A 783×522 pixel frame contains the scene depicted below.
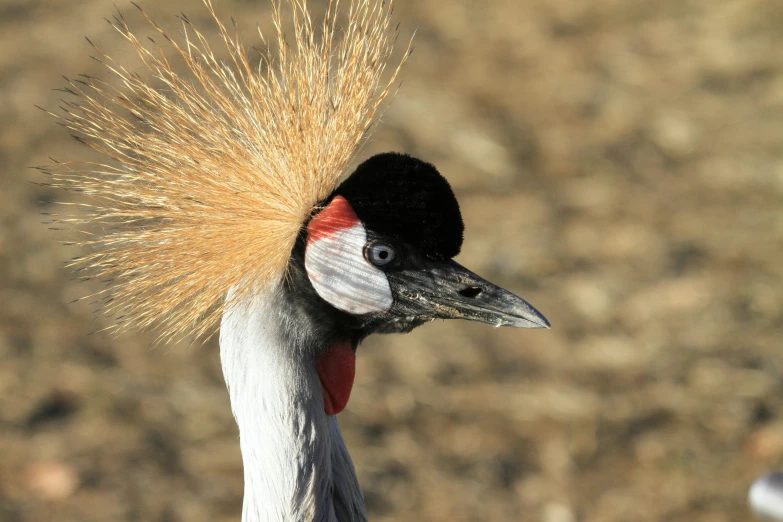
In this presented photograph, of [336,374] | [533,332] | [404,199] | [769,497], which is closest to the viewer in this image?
[769,497]

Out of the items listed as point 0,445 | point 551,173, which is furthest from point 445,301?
point 551,173

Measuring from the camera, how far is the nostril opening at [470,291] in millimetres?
1503

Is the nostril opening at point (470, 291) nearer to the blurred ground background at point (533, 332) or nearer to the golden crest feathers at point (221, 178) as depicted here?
the golden crest feathers at point (221, 178)

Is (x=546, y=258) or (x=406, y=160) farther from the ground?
(x=546, y=258)

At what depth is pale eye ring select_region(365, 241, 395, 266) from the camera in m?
1.43

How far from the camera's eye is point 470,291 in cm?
151

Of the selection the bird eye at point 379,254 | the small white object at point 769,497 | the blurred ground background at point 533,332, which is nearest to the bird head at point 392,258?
the bird eye at point 379,254

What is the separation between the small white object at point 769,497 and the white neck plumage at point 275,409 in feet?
2.12

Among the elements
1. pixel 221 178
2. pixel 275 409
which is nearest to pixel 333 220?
pixel 221 178

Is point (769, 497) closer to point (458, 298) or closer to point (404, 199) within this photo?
point (458, 298)

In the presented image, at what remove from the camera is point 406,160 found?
53.9 inches

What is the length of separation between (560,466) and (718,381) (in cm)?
62

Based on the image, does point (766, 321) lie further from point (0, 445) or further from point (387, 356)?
point (0, 445)

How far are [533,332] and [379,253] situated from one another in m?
1.85
